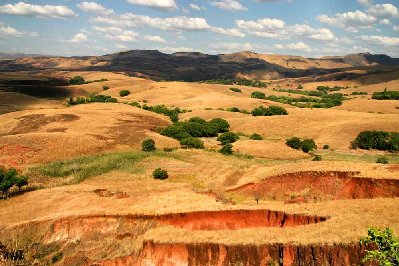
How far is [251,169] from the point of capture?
185 ft

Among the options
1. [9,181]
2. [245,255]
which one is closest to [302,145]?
[9,181]

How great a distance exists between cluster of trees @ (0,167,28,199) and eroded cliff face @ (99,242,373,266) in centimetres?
2567

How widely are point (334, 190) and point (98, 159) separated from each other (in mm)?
40254

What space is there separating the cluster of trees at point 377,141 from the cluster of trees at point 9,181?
66.4 metres

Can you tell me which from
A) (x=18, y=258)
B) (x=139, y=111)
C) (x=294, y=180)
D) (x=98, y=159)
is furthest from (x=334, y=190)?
(x=139, y=111)

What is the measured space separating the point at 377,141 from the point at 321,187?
4715cm

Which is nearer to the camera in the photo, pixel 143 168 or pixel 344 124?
pixel 143 168

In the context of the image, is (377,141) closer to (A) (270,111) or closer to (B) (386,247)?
(A) (270,111)

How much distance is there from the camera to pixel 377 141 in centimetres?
8444

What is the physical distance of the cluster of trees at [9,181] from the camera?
164 ft

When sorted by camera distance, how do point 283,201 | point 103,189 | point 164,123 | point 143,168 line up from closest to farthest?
1. point 283,201
2. point 103,189
3. point 143,168
4. point 164,123

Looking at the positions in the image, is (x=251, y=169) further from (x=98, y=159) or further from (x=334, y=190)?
(x=98, y=159)

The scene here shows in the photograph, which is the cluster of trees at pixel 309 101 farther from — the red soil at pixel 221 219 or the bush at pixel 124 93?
the red soil at pixel 221 219

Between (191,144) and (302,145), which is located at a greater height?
(302,145)
